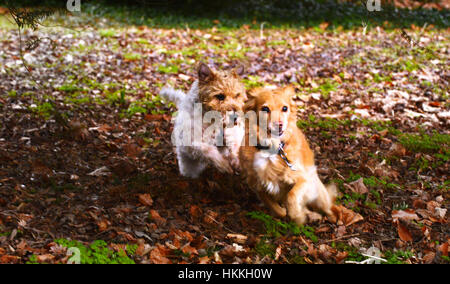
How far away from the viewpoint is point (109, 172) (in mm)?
5770

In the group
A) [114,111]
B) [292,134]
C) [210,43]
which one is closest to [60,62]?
[114,111]

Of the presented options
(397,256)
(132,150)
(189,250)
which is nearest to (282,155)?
(189,250)

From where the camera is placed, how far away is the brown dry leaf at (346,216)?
190 inches

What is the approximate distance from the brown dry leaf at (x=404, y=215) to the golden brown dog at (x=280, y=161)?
0.77 meters

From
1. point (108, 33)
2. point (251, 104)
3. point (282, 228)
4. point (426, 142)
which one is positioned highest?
point (108, 33)

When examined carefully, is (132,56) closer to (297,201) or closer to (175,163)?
(175,163)

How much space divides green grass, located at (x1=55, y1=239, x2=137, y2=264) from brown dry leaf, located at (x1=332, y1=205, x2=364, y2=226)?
2346 millimetres

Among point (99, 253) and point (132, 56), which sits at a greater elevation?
point (132, 56)

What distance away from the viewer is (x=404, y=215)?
490cm

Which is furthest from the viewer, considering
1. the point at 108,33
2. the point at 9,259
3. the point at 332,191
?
the point at 108,33

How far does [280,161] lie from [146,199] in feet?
5.62

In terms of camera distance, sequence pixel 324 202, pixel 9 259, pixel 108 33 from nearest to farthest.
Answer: pixel 9 259 < pixel 324 202 < pixel 108 33

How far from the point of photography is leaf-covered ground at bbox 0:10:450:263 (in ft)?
14.2

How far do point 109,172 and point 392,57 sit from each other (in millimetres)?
8499
